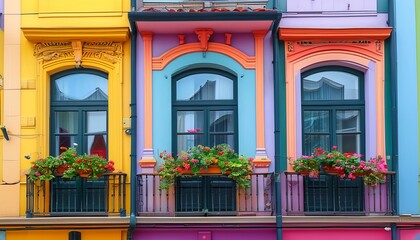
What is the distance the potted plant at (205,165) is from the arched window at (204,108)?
0.62m

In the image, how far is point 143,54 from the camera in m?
12.0

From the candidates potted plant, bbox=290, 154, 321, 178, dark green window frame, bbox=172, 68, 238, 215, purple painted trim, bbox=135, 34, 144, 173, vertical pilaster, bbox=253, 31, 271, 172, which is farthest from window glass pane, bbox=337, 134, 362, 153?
purple painted trim, bbox=135, 34, 144, 173

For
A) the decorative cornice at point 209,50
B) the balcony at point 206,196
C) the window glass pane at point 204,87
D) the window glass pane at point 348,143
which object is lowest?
the balcony at point 206,196

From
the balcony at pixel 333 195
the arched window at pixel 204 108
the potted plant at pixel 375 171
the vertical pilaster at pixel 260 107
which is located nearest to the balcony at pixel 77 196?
the arched window at pixel 204 108

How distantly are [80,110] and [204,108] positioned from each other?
232 cm

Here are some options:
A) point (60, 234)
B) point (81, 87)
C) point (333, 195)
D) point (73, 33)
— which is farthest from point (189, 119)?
point (60, 234)

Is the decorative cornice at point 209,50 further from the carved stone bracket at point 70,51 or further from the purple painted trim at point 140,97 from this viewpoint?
the carved stone bracket at point 70,51

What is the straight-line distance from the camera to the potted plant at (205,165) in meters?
11.3

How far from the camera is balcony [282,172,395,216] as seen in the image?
11.6m

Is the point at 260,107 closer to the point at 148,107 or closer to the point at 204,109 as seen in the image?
the point at 204,109

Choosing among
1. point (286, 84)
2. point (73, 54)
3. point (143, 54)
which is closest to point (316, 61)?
point (286, 84)

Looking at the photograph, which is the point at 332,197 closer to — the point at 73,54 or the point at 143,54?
the point at 143,54

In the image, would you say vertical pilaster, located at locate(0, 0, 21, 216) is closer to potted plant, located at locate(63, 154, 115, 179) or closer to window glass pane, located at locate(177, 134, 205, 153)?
potted plant, located at locate(63, 154, 115, 179)

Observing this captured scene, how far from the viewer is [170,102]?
1200 cm
